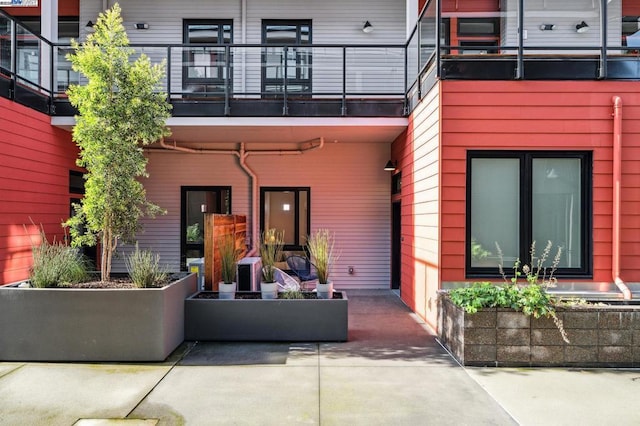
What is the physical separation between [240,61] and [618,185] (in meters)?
5.99

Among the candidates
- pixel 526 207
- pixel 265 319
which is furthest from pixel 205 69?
pixel 526 207

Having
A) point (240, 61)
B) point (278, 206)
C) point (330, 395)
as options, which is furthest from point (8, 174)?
point (330, 395)

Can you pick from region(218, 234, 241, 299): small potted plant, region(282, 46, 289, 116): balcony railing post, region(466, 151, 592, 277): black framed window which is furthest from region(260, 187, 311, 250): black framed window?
region(466, 151, 592, 277): black framed window

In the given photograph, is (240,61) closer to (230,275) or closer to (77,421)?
(230,275)

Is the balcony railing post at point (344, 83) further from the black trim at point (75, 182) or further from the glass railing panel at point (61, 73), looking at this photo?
the black trim at point (75, 182)

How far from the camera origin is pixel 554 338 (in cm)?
383

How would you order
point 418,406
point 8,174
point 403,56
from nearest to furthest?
point 418,406 < point 8,174 < point 403,56

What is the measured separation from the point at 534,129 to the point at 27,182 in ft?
23.0

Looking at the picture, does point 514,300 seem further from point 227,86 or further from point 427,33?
point 227,86

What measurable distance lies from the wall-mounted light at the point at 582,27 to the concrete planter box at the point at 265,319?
4382 millimetres

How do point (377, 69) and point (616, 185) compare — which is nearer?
point (616, 185)

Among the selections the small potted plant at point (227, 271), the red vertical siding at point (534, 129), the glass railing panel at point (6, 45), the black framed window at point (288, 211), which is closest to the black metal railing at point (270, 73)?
the glass railing panel at point (6, 45)

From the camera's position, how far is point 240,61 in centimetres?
718

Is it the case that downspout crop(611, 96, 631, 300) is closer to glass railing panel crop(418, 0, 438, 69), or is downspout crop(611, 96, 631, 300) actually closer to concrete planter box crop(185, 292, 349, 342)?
glass railing panel crop(418, 0, 438, 69)
